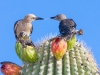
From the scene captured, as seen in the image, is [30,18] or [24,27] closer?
[24,27]

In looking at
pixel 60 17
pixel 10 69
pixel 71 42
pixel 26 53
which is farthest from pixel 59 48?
pixel 60 17

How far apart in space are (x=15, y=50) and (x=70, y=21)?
45.2 inches

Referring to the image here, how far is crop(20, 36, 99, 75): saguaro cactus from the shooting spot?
5.91m

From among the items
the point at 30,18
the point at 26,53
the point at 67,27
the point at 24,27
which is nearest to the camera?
the point at 26,53

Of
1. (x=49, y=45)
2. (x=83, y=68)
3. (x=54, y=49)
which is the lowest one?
(x=83, y=68)

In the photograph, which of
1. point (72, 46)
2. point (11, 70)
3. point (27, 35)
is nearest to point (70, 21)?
point (72, 46)

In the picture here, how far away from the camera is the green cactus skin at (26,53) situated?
649cm

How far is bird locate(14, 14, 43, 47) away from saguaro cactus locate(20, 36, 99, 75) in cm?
41

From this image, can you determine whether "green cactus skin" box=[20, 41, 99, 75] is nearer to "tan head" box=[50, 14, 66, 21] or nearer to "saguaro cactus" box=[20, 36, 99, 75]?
"saguaro cactus" box=[20, 36, 99, 75]

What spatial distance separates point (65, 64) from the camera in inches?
242

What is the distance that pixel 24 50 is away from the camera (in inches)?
260

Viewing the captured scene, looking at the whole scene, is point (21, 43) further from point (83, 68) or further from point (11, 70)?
point (83, 68)

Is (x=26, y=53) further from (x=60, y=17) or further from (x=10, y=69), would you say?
(x=60, y=17)

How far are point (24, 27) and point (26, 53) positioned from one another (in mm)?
903
